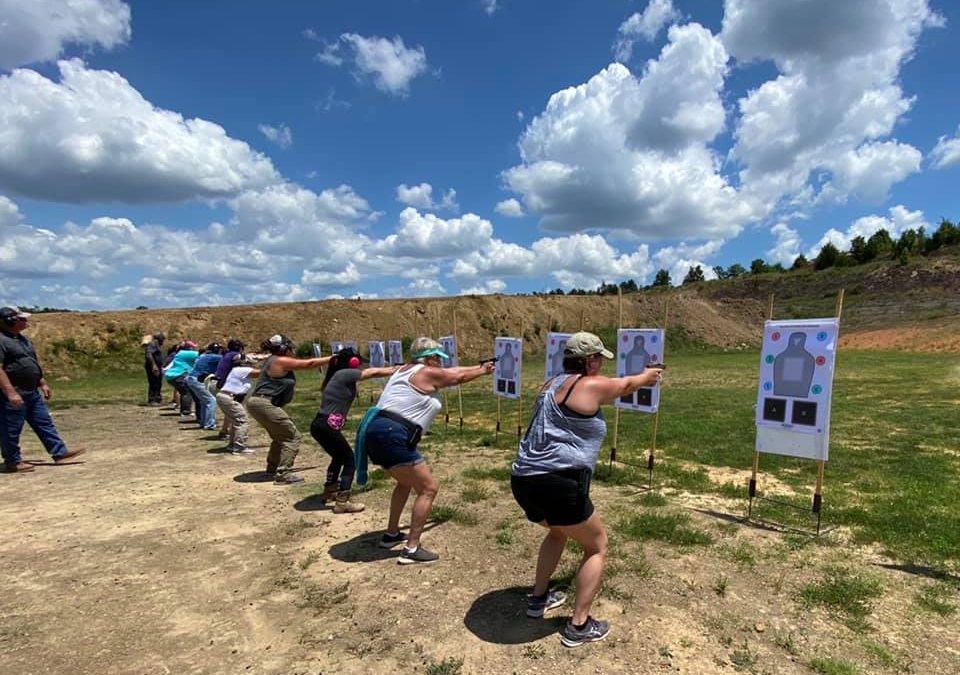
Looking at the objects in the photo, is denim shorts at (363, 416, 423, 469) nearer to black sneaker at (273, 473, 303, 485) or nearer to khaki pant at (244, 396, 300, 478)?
khaki pant at (244, 396, 300, 478)

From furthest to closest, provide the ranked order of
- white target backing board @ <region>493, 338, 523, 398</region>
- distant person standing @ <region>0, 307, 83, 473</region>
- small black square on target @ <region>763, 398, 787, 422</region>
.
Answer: white target backing board @ <region>493, 338, 523, 398</region> < distant person standing @ <region>0, 307, 83, 473</region> < small black square on target @ <region>763, 398, 787, 422</region>

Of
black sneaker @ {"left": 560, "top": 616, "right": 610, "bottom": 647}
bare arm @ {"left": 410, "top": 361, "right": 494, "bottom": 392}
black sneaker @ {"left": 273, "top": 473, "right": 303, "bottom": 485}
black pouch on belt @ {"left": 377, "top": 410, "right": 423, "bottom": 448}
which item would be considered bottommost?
black sneaker @ {"left": 273, "top": 473, "right": 303, "bottom": 485}

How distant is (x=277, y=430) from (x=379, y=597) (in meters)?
3.78

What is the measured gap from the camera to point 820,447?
18.2 feet

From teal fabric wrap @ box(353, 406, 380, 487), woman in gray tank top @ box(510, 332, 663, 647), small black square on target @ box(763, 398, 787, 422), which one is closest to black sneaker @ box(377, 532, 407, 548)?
teal fabric wrap @ box(353, 406, 380, 487)

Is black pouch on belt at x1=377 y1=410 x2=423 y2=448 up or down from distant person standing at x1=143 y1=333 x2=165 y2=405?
up

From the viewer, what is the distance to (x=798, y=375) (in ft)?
18.9

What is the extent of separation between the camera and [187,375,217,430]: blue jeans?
455 inches

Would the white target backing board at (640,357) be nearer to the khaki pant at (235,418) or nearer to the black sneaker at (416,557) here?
the black sneaker at (416,557)

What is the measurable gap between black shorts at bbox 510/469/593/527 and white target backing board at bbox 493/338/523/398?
6652 mm

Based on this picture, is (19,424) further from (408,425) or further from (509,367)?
(509,367)

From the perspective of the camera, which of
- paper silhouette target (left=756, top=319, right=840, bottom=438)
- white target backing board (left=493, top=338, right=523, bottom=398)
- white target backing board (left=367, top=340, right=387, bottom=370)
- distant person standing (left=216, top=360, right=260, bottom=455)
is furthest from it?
white target backing board (left=367, top=340, right=387, bottom=370)

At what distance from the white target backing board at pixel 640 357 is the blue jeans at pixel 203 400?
8.41 m

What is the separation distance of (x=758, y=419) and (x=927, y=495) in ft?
7.88
